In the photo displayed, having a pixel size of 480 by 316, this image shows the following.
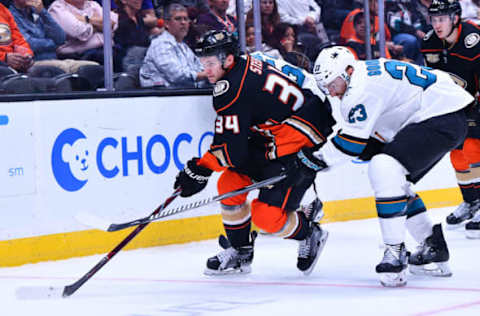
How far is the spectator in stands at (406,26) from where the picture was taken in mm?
6738

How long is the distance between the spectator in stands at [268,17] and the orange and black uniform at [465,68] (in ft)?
3.77

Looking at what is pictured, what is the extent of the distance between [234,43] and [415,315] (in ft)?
5.04

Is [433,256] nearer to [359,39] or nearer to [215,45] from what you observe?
[215,45]

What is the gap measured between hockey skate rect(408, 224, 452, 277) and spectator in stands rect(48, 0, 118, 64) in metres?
2.30

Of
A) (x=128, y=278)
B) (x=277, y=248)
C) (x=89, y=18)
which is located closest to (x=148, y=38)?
(x=89, y=18)

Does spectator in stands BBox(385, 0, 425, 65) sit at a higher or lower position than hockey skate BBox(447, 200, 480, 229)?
higher

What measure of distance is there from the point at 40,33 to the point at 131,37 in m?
0.62

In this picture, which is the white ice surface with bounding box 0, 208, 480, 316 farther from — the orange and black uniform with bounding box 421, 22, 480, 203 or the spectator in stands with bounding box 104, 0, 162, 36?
the spectator in stands with bounding box 104, 0, 162, 36

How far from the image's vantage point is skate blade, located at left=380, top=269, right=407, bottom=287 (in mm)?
3215

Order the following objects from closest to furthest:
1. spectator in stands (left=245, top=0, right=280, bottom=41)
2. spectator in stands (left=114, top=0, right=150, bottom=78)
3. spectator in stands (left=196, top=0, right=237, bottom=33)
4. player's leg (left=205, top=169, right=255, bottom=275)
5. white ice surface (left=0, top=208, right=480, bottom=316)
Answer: white ice surface (left=0, top=208, right=480, bottom=316), player's leg (left=205, top=169, right=255, bottom=275), spectator in stands (left=114, top=0, right=150, bottom=78), spectator in stands (left=196, top=0, right=237, bottom=33), spectator in stands (left=245, top=0, right=280, bottom=41)

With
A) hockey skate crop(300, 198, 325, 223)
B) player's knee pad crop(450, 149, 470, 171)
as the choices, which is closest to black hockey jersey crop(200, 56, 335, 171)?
hockey skate crop(300, 198, 325, 223)

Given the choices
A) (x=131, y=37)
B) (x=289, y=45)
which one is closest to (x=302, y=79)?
(x=131, y=37)

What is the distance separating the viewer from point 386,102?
126 inches

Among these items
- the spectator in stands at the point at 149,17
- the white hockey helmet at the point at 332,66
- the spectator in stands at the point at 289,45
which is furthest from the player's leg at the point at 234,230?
the spectator in stands at the point at 289,45
